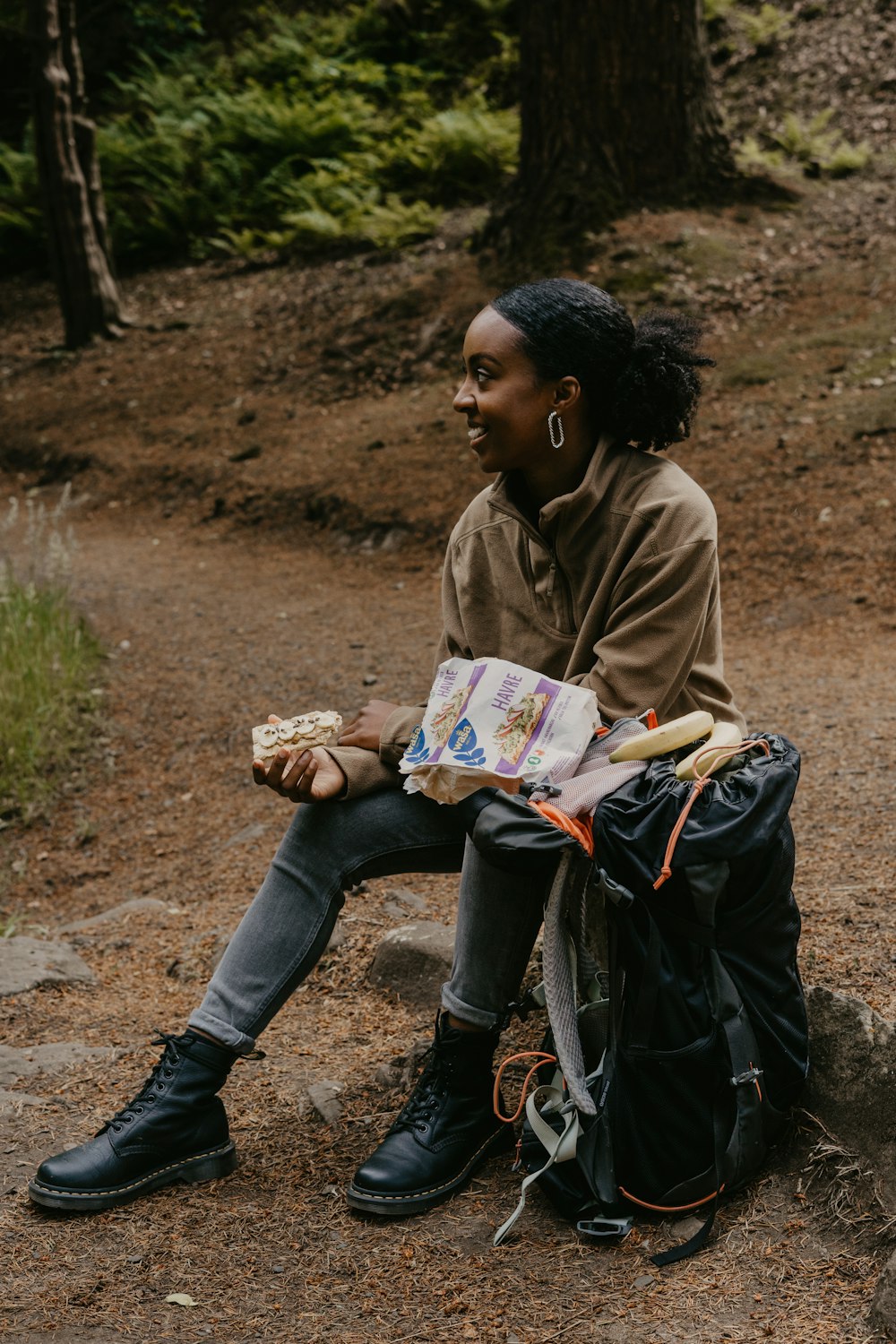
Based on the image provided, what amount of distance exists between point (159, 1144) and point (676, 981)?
1.18 meters

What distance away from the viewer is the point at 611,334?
277cm

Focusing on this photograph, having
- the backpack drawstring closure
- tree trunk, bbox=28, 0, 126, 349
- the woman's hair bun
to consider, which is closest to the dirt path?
the backpack drawstring closure

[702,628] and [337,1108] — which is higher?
[702,628]

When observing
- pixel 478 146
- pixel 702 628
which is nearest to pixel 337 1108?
pixel 702 628

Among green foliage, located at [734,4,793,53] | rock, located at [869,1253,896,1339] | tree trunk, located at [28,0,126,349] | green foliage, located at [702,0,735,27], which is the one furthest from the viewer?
green foliage, located at [702,0,735,27]

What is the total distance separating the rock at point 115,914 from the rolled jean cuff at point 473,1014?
225 centimetres

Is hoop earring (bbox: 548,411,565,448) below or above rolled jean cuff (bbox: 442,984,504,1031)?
above

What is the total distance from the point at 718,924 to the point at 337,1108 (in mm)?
1180

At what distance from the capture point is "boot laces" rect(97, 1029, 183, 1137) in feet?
8.70

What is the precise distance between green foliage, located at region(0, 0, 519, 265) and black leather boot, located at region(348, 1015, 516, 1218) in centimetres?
1028

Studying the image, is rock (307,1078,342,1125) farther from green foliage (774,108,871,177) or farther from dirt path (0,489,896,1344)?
green foliage (774,108,871,177)

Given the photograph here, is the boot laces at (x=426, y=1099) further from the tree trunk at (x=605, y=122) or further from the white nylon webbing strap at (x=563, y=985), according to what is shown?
the tree trunk at (x=605, y=122)

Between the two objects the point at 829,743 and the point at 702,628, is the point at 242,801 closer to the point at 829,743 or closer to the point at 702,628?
the point at 829,743

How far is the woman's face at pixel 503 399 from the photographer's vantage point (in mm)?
2760
